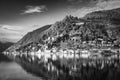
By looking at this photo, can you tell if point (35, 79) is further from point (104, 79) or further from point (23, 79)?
point (104, 79)

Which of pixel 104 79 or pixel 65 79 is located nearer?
pixel 104 79

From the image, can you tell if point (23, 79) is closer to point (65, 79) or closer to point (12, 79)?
point (12, 79)

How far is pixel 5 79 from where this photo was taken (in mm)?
74625

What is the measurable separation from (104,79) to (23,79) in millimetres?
34576

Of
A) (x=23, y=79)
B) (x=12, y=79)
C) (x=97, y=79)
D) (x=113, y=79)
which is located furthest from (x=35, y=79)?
(x=113, y=79)

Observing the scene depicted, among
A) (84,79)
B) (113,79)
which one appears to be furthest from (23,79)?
(113,79)

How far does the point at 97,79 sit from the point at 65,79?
1358 cm

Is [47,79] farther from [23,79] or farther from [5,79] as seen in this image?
[5,79]

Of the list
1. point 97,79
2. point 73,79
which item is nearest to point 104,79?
point 97,79

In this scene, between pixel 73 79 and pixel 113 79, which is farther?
pixel 73 79

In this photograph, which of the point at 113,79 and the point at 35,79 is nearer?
the point at 113,79

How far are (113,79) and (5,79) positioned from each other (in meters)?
44.8

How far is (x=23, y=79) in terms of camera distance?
3017 inches

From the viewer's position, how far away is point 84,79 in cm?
7275
